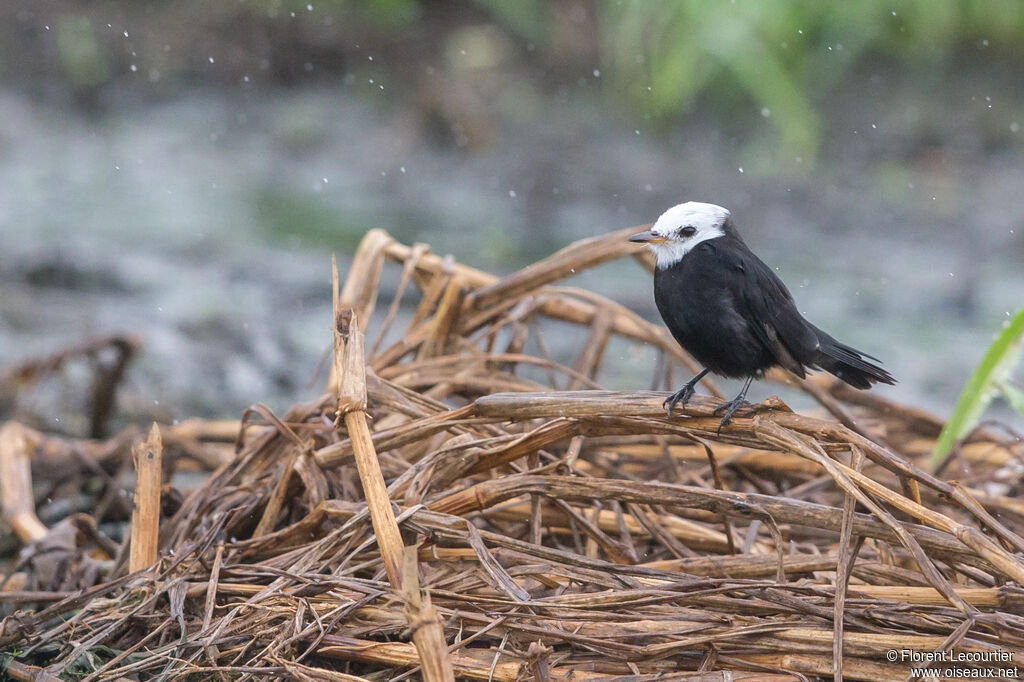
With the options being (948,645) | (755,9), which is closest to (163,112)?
(755,9)

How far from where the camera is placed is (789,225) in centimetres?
764

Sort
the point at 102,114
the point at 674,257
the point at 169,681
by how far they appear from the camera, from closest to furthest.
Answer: the point at 169,681
the point at 674,257
the point at 102,114

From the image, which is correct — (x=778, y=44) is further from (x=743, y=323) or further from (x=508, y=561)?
(x=508, y=561)

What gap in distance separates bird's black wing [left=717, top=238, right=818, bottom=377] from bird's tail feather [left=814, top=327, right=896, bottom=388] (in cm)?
2

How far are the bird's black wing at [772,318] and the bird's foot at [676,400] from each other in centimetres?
32

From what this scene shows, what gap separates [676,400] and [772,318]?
48 cm

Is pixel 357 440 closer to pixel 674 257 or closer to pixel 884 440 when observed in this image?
pixel 674 257

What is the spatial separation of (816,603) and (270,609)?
1.00 metres

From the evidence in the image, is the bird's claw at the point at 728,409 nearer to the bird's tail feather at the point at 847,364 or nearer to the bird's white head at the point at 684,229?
the bird's tail feather at the point at 847,364

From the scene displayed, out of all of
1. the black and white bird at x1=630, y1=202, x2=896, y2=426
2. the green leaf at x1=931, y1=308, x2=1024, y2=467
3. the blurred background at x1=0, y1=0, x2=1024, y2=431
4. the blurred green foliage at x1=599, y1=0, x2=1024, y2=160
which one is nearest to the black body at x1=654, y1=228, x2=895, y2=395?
the black and white bird at x1=630, y1=202, x2=896, y2=426

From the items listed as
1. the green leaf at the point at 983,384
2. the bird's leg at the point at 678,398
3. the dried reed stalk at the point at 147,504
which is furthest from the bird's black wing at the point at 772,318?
the dried reed stalk at the point at 147,504

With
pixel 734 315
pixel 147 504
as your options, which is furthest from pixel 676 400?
pixel 147 504

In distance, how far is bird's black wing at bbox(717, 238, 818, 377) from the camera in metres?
2.39

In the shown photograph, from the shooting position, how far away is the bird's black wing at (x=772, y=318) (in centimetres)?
239
